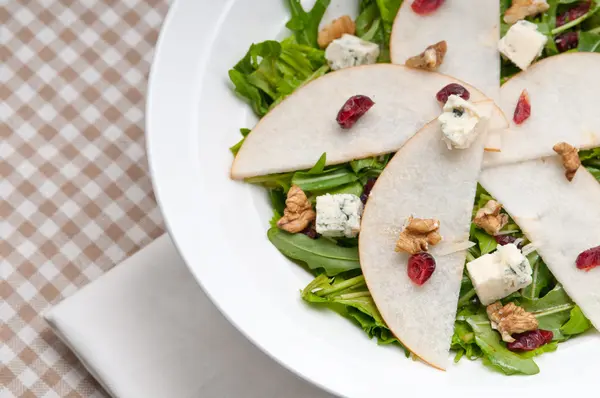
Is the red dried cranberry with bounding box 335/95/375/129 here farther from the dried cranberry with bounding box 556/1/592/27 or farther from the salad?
the dried cranberry with bounding box 556/1/592/27

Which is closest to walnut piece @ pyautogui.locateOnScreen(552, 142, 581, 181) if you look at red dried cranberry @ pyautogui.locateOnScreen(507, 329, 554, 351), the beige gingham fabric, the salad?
the salad

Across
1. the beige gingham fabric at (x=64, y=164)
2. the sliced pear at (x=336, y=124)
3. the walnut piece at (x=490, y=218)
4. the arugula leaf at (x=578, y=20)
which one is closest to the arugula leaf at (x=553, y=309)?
the walnut piece at (x=490, y=218)

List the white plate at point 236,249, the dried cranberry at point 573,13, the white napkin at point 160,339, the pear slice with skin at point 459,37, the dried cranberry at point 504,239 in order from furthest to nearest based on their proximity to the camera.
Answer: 1. the white napkin at point 160,339
2. the dried cranberry at point 573,13
3. the pear slice with skin at point 459,37
4. the dried cranberry at point 504,239
5. the white plate at point 236,249

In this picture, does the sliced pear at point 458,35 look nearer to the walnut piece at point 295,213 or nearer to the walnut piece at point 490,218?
the walnut piece at point 490,218

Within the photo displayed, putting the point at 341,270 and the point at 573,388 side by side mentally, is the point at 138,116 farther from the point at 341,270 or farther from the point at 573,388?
the point at 573,388

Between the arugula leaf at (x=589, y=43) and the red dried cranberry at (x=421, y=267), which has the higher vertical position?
the arugula leaf at (x=589, y=43)

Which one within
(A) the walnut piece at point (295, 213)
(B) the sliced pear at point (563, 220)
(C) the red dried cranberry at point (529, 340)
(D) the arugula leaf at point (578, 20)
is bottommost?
(C) the red dried cranberry at point (529, 340)
